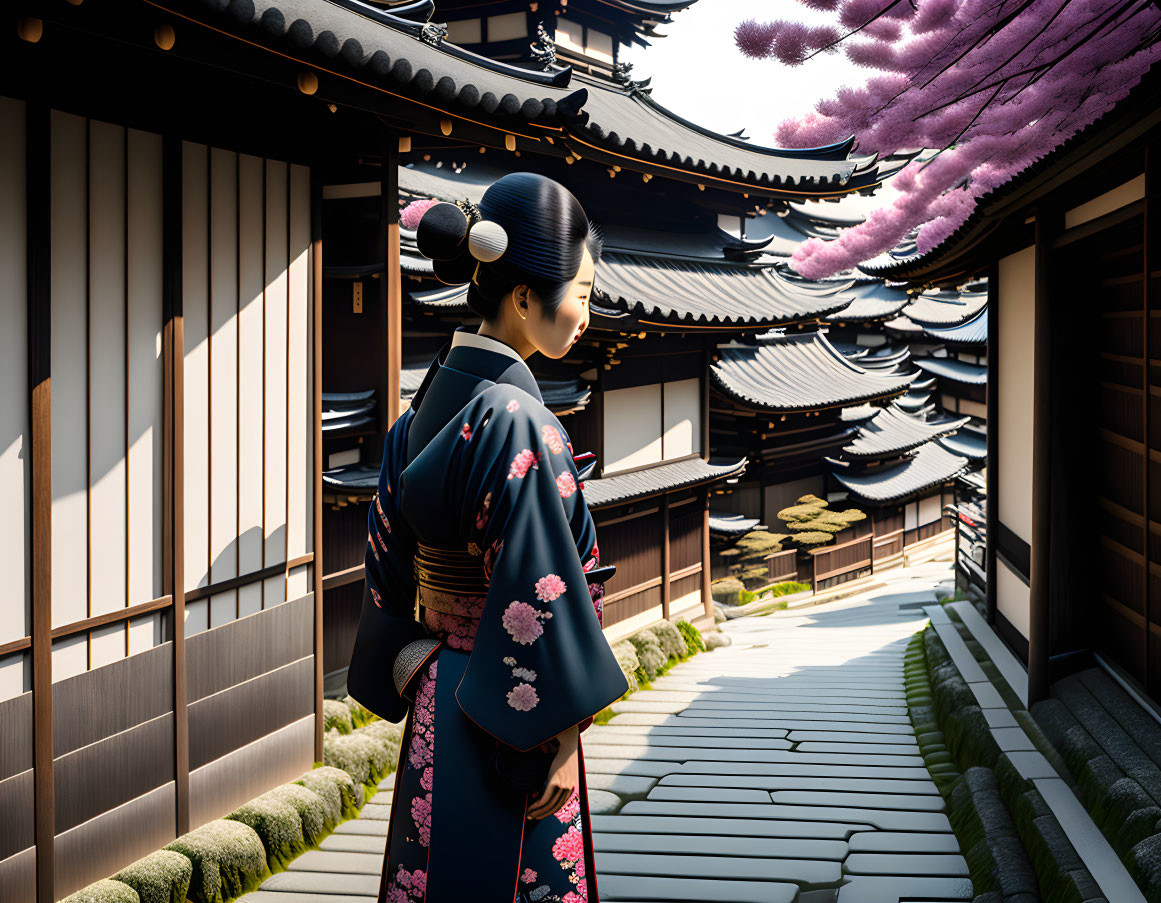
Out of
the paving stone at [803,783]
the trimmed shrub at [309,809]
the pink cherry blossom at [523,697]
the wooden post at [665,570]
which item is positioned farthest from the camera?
the wooden post at [665,570]

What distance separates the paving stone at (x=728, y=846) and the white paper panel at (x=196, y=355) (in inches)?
100.0

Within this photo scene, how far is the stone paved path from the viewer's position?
14.1ft

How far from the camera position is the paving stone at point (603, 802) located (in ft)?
18.0

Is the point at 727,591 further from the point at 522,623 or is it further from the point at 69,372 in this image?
the point at 522,623

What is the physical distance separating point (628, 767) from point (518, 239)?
495 cm

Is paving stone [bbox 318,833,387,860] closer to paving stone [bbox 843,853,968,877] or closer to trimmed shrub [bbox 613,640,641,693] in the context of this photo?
paving stone [bbox 843,853,968,877]

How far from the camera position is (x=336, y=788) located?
521 cm

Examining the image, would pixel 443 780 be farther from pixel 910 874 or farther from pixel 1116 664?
pixel 1116 664

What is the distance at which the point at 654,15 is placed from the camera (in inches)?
621

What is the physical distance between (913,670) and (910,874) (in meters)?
4.85

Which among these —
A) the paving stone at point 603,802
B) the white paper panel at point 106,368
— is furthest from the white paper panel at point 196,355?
the paving stone at point 603,802

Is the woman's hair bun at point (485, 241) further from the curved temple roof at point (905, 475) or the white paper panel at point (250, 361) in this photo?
the curved temple roof at point (905, 475)


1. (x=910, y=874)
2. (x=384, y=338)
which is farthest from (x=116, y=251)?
(x=910, y=874)

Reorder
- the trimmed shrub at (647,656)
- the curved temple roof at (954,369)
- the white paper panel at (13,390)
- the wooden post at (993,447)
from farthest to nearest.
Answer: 1. the curved temple roof at (954,369)
2. the trimmed shrub at (647,656)
3. the wooden post at (993,447)
4. the white paper panel at (13,390)
